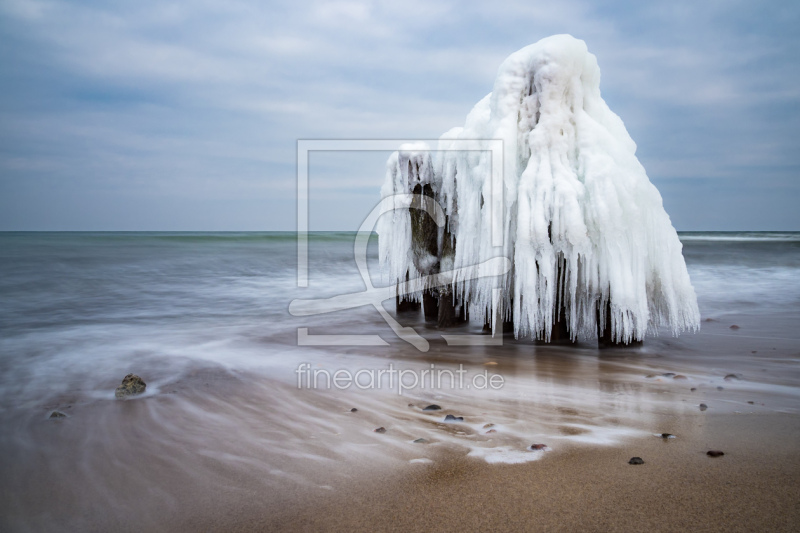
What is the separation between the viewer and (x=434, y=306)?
288 inches

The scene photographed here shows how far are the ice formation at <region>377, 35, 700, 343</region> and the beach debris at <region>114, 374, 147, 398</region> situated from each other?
10.9ft

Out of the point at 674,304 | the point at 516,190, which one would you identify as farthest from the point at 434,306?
the point at 674,304

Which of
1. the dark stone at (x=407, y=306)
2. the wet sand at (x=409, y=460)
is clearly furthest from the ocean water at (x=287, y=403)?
the dark stone at (x=407, y=306)

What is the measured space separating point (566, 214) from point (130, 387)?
4.14 m

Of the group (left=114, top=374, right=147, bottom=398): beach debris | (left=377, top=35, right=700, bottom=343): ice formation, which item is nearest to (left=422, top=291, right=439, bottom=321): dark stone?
(left=377, top=35, right=700, bottom=343): ice formation

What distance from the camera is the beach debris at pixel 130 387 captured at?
4004 mm

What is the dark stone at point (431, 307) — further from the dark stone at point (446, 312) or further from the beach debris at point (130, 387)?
the beach debris at point (130, 387)

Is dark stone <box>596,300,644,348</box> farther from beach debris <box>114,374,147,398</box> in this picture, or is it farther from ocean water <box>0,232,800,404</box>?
beach debris <box>114,374,147,398</box>

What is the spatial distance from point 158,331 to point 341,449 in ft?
16.4

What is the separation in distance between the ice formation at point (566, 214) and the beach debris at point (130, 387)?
3321 mm

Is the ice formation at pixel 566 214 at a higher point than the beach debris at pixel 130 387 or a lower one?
higher

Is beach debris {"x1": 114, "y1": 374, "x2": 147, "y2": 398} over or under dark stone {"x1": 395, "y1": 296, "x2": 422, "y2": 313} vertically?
under

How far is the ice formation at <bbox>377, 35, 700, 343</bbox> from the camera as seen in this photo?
4707 millimetres

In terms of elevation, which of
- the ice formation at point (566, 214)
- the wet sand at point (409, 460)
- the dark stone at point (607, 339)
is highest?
the ice formation at point (566, 214)
